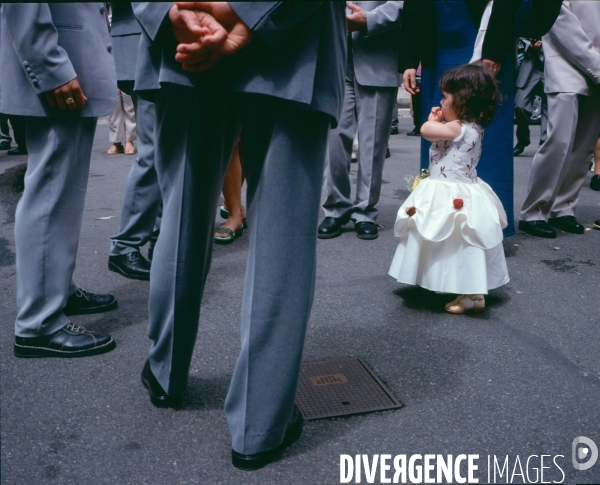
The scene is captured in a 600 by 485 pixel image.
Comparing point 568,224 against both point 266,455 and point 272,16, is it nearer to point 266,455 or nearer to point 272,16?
point 266,455

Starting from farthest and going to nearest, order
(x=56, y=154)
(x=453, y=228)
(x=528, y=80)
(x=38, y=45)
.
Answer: (x=528, y=80), (x=453, y=228), (x=56, y=154), (x=38, y=45)

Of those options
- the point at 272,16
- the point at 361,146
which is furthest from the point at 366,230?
the point at 272,16

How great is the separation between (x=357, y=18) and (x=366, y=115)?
2.13ft

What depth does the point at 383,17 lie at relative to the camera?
3896 millimetres

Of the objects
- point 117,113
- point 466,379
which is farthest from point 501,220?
point 117,113

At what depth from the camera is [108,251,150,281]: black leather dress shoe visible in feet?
11.1

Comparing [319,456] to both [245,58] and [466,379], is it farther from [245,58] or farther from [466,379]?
[245,58]

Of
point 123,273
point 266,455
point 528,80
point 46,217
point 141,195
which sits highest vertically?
point 528,80

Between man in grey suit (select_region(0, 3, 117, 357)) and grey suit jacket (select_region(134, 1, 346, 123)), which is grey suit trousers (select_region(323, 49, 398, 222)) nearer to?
man in grey suit (select_region(0, 3, 117, 357))

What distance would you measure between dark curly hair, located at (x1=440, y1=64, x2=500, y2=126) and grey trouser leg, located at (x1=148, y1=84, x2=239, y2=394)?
157 cm

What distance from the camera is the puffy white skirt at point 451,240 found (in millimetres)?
2881

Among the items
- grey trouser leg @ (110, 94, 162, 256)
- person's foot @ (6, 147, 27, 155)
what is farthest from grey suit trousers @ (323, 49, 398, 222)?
person's foot @ (6, 147, 27, 155)

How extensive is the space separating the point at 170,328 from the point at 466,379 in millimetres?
1140

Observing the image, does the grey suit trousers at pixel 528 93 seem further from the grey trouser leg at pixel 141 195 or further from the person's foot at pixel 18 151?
the person's foot at pixel 18 151
